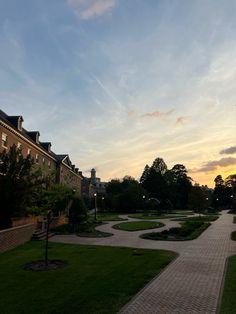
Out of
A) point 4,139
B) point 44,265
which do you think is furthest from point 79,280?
point 4,139

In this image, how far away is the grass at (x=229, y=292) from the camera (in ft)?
32.8

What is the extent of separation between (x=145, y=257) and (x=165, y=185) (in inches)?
3254

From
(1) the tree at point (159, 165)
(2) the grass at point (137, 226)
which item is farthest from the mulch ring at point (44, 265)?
(1) the tree at point (159, 165)

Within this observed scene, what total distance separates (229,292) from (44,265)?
911 centimetres

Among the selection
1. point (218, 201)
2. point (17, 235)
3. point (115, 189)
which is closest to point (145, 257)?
point (17, 235)

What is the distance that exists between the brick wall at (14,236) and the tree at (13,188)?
132 centimetres

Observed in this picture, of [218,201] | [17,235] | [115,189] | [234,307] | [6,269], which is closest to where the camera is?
[234,307]

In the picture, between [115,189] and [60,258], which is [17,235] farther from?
[115,189]

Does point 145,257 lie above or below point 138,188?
below

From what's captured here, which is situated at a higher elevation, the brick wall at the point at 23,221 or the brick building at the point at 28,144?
the brick building at the point at 28,144

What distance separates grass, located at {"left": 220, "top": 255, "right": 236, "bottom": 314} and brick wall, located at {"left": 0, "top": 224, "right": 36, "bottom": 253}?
46.1 feet

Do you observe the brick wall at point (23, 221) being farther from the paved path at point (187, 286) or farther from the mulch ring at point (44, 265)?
the paved path at point (187, 286)

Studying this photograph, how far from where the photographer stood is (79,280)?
13719 mm

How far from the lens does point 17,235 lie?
24.9 meters
